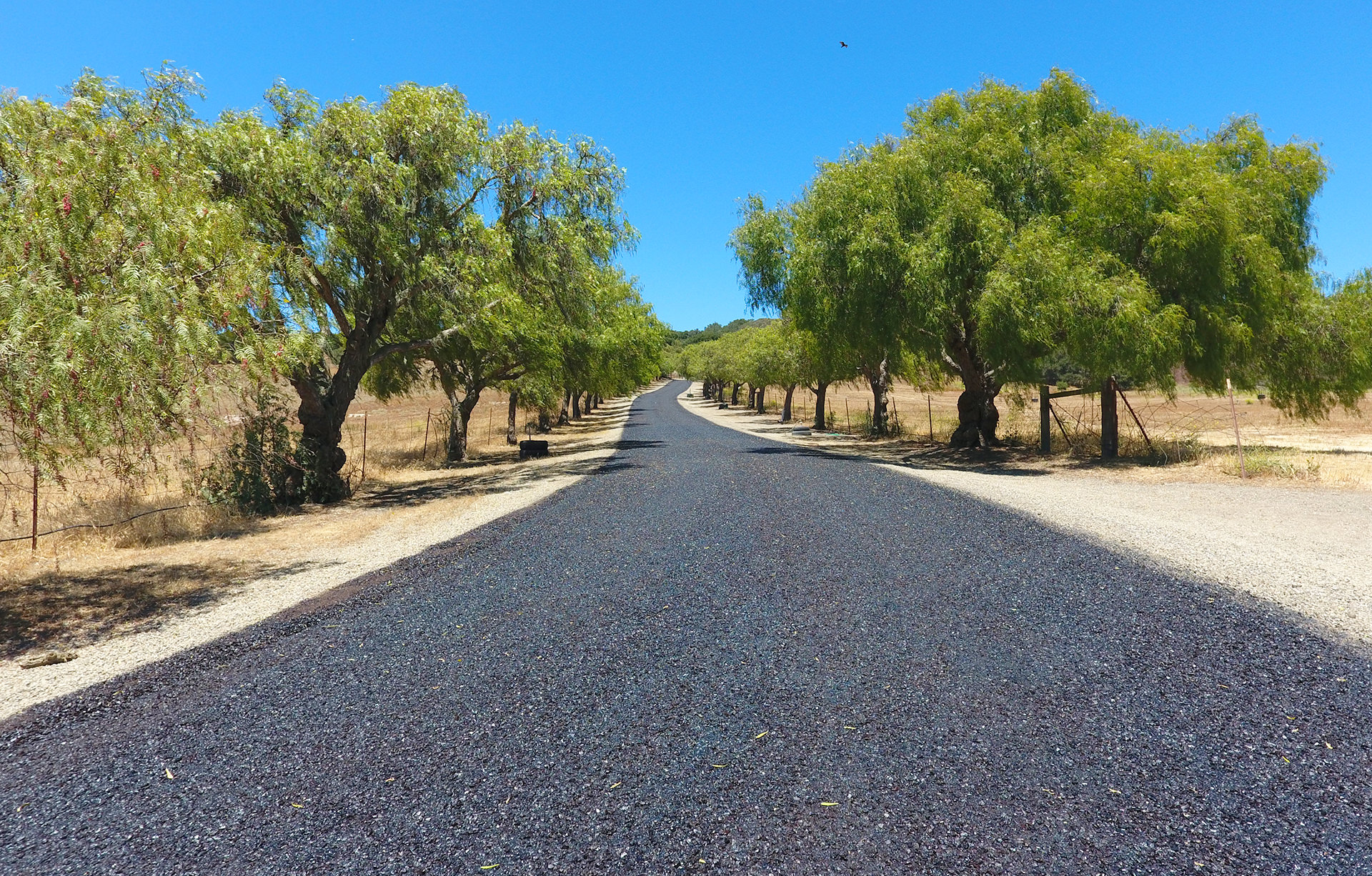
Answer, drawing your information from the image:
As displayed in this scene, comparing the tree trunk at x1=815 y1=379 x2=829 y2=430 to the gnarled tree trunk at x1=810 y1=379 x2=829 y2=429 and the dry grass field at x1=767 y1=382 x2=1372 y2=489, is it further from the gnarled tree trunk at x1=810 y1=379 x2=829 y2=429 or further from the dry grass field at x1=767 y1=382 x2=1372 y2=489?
the dry grass field at x1=767 y1=382 x2=1372 y2=489

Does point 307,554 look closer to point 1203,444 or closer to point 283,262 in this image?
point 283,262

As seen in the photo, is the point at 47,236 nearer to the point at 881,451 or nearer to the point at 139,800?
the point at 139,800

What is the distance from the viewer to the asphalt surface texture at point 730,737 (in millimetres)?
3002

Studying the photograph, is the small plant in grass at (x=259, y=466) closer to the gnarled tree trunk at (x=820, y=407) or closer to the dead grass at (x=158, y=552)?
the dead grass at (x=158, y=552)

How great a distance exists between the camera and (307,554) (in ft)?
31.4

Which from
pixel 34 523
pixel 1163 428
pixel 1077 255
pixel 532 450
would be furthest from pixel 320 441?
pixel 1163 428

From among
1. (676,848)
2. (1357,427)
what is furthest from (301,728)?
(1357,427)

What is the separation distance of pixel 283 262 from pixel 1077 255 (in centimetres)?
1545

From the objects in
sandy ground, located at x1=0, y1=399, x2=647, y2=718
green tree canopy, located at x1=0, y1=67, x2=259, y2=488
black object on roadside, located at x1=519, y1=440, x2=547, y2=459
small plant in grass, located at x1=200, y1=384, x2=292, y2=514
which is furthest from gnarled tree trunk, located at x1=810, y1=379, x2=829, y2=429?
green tree canopy, located at x1=0, y1=67, x2=259, y2=488

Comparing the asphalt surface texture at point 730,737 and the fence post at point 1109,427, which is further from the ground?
the fence post at point 1109,427

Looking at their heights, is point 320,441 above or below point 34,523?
above

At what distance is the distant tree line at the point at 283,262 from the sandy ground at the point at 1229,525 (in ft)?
30.8

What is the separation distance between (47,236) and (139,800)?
4.48 metres

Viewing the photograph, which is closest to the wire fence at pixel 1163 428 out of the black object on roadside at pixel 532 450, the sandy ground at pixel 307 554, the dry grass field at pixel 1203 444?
the dry grass field at pixel 1203 444
